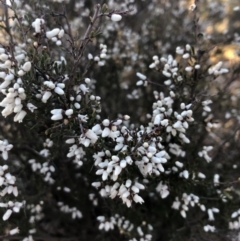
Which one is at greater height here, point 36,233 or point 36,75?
point 36,75

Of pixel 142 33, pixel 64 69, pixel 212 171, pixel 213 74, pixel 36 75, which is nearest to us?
pixel 36 75

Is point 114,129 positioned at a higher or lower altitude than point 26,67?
lower

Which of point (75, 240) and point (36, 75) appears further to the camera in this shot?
point (75, 240)

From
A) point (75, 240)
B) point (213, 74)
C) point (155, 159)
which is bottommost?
point (75, 240)

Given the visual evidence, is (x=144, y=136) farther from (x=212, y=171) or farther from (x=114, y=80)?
(x=114, y=80)

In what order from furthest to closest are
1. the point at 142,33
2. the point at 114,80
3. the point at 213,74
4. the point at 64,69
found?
1. the point at 142,33
2. the point at 114,80
3. the point at 213,74
4. the point at 64,69

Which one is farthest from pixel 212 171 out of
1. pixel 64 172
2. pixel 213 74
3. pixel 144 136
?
pixel 144 136

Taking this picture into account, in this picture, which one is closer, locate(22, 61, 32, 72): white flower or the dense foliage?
locate(22, 61, 32, 72): white flower

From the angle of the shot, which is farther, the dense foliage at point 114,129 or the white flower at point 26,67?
the dense foliage at point 114,129
